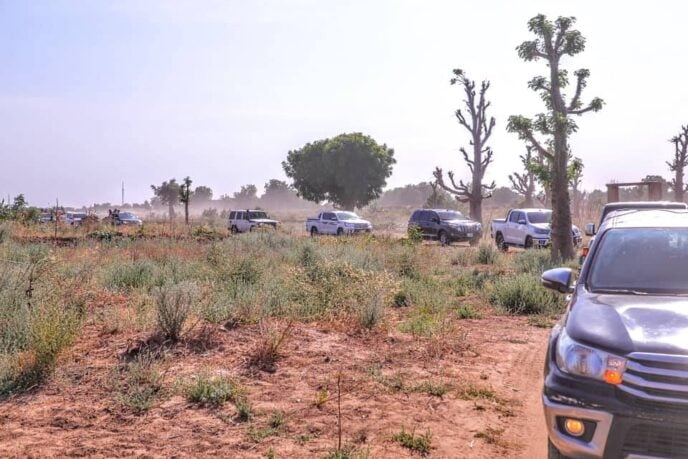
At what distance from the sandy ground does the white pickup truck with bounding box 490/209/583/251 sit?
56.2 ft

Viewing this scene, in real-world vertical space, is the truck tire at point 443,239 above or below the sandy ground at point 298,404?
above

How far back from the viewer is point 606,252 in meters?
4.93

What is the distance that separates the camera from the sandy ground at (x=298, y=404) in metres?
4.52

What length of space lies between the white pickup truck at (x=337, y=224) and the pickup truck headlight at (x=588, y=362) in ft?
94.9

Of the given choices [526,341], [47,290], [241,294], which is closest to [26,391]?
[47,290]

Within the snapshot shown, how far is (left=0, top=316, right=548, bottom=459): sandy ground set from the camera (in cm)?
452

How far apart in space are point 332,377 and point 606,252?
2875 millimetres

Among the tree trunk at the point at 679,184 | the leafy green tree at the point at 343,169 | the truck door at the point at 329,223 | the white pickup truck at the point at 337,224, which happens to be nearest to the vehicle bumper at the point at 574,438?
the white pickup truck at the point at 337,224

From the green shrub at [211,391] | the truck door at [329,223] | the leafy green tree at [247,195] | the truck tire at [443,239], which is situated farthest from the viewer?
the leafy green tree at [247,195]

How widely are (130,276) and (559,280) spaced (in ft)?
28.9

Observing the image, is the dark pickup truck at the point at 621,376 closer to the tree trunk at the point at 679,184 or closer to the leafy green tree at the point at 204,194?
the tree trunk at the point at 679,184

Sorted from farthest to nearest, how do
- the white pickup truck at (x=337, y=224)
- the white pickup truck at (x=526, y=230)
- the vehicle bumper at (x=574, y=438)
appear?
the white pickup truck at (x=337, y=224)
the white pickup truck at (x=526, y=230)
the vehicle bumper at (x=574, y=438)

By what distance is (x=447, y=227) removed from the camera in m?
28.7

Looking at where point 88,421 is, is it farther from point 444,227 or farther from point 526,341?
point 444,227
